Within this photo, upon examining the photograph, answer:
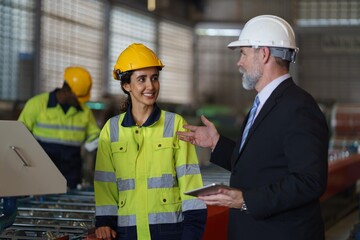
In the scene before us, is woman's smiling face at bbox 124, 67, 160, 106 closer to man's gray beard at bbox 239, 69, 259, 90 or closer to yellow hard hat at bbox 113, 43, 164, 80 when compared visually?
yellow hard hat at bbox 113, 43, 164, 80

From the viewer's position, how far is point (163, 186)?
3357mm

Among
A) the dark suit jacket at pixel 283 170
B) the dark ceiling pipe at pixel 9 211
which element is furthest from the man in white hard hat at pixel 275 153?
the dark ceiling pipe at pixel 9 211

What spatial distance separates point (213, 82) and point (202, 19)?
1671mm

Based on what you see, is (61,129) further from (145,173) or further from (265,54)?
(265,54)

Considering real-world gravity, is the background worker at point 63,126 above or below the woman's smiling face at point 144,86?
below

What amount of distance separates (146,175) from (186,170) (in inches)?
7.3

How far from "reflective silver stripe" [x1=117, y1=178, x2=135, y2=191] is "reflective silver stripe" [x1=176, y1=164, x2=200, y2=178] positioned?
214 mm

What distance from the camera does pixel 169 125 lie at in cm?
345

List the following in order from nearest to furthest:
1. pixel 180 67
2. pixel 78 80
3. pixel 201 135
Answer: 1. pixel 201 135
2. pixel 78 80
3. pixel 180 67

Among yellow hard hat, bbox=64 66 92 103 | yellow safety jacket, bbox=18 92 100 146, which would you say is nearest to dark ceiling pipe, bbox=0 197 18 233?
yellow safety jacket, bbox=18 92 100 146

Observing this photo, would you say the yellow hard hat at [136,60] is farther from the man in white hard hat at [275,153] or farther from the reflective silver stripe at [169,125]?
the man in white hard hat at [275,153]

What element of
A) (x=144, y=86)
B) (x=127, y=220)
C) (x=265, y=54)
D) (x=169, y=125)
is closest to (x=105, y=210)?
(x=127, y=220)

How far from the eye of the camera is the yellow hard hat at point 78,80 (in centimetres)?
709

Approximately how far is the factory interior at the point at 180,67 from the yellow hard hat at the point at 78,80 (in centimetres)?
100
